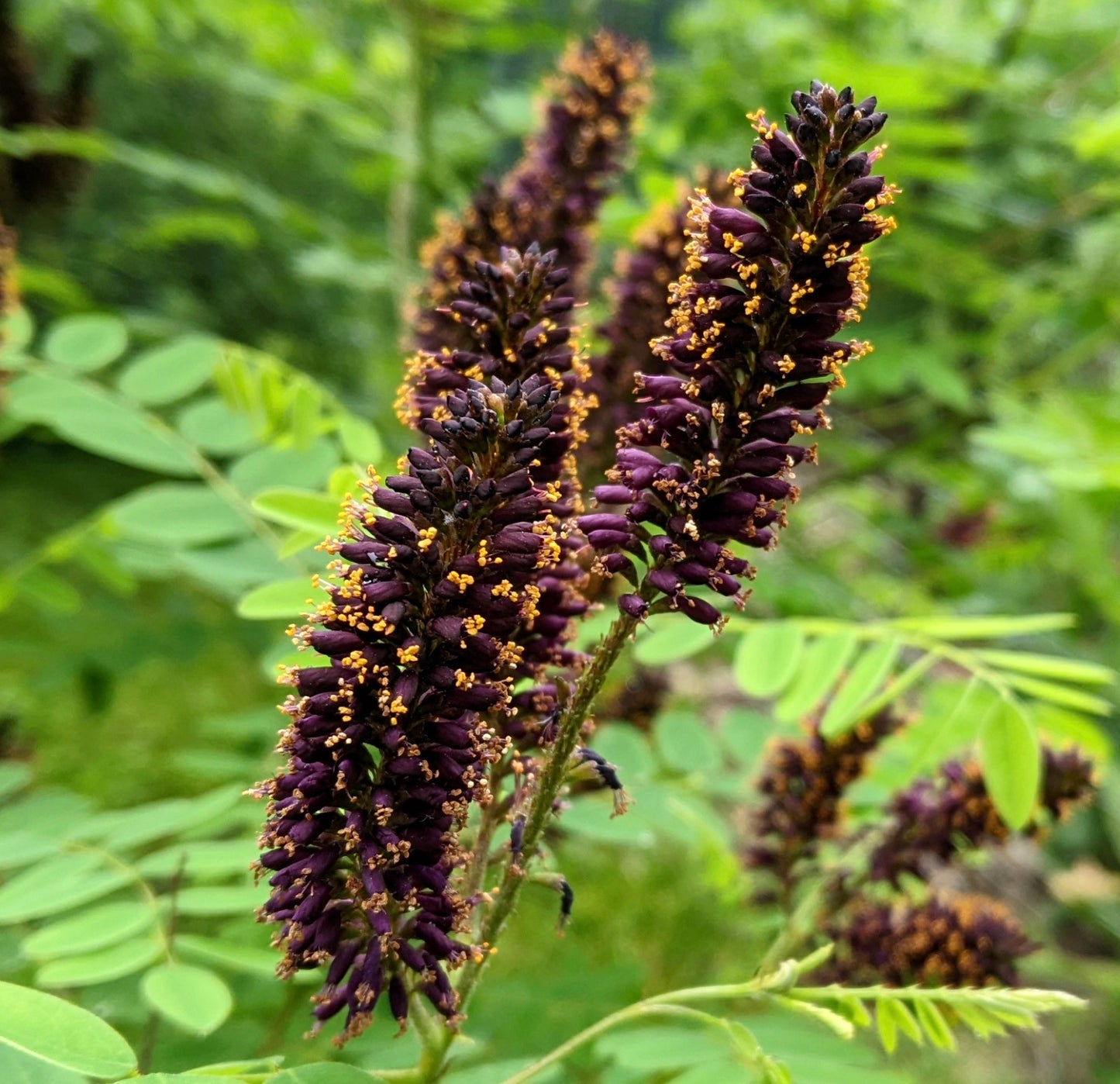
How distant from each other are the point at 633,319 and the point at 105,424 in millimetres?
1009

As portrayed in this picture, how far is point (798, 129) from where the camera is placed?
78cm

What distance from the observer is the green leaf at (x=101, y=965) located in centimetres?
107

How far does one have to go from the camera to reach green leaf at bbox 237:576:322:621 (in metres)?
1.22

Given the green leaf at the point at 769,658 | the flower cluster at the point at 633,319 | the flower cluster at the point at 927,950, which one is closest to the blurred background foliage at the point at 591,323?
the flower cluster at the point at 927,950

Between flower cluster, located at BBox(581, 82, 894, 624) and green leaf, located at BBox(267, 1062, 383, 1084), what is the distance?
1.56 ft

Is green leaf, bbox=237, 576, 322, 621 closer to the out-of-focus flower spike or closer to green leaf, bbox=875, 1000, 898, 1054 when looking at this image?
the out-of-focus flower spike

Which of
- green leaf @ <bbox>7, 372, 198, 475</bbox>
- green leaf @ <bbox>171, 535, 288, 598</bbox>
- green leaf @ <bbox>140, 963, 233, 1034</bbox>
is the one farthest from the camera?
green leaf @ <bbox>7, 372, 198, 475</bbox>

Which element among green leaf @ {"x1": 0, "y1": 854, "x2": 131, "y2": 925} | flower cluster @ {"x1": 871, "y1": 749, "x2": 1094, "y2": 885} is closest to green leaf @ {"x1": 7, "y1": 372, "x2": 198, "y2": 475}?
green leaf @ {"x1": 0, "y1": 854, "x2": 131, "y2": 925}

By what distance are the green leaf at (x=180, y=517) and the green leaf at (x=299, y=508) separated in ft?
1.33

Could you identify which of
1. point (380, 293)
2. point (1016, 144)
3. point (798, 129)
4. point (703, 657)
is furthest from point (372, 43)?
point (798, 129)

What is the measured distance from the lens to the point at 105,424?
1789 mm

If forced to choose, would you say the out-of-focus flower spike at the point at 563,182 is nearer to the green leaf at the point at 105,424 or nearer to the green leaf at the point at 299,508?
the green leaf at the point at 299,508

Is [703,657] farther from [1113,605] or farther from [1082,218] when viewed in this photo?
[1082,218]

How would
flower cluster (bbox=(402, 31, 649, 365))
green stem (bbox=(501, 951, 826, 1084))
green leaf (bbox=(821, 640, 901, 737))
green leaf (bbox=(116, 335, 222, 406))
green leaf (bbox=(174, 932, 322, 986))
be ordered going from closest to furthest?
green stem (bbox=(501, 951, 826, 1084)) < green leaf (bbox=(174, 932, 322, 986)) < green leaf (bbox=(821, 640, 901, 737)) < flower cluster (bbox=(402, 31, 649, 365)) < green leaf (bbox=(116, 335, 222, 406))
